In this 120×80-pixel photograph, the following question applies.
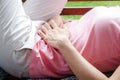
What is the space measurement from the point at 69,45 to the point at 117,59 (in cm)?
20

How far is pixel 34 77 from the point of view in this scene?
112cm

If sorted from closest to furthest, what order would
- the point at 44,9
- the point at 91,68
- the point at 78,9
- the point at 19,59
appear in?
the point at 91,68 < the point at 19,59 < the point at 44,9 < the point at 78,9

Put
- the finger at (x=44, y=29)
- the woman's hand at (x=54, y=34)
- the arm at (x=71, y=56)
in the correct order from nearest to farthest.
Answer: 1. the arm at (x=71, y=56)
2. the woman's hand at (x=54, y=34)
3. the finger at (x=44, y=29)

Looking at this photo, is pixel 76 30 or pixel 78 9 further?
pixel 78 9

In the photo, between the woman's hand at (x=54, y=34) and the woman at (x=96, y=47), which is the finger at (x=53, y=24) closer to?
the woman's hand at (x=54, y=34)

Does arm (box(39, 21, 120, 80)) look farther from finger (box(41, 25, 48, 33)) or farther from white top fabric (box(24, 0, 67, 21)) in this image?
white top fabric (box(24, 0, 67, 21))

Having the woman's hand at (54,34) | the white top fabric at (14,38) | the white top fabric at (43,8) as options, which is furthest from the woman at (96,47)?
the white top fabric at (43,8)

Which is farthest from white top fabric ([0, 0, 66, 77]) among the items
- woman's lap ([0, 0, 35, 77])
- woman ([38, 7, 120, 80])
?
woman ([38, 7, 120, 80])

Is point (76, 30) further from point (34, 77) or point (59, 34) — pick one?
point (34, 77)

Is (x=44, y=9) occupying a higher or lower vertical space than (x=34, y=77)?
higher

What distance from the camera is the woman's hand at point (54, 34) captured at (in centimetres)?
107

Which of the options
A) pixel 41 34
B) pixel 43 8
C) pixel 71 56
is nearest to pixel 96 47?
pixel 71 56

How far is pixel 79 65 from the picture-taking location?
974 mm

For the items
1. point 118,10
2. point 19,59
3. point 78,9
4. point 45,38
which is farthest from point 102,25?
point 78,9
